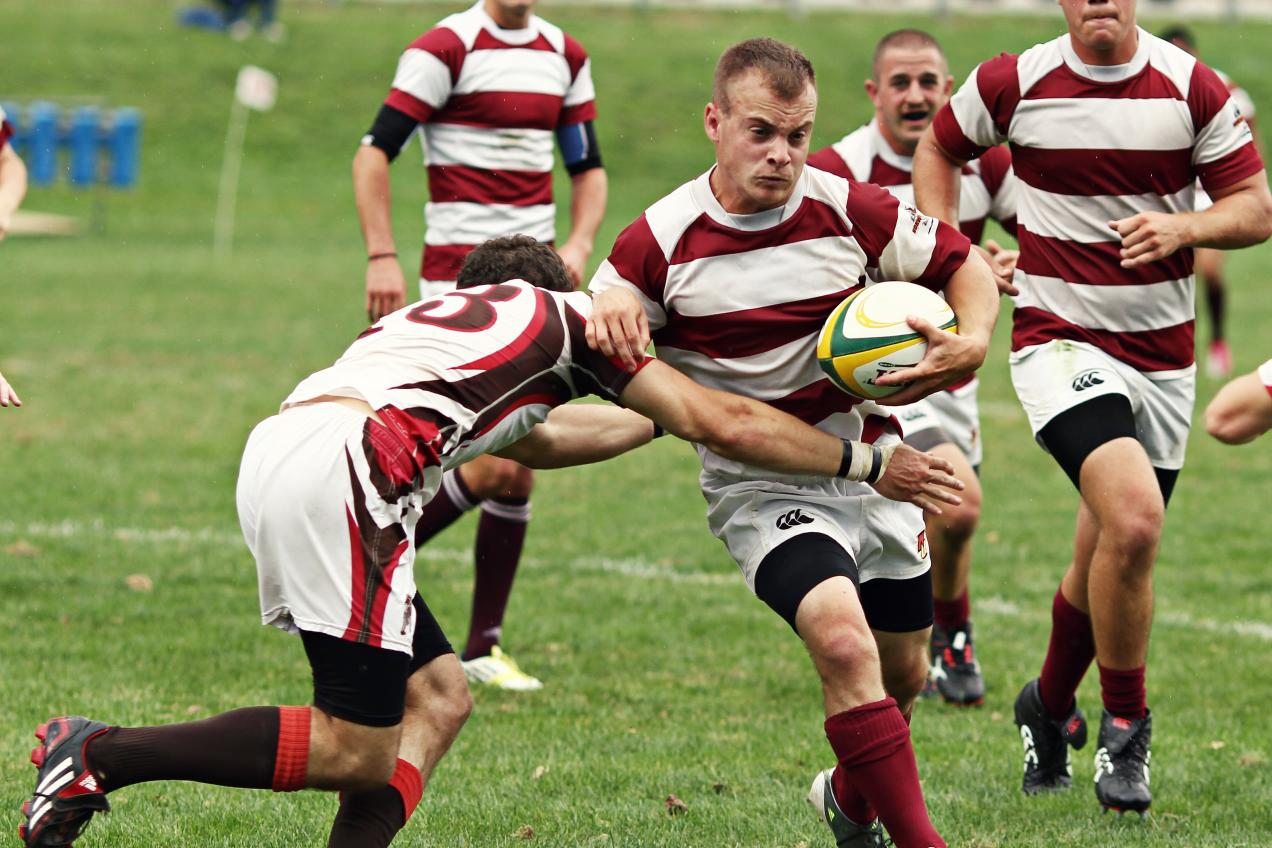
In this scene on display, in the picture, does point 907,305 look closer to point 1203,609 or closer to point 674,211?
point 674,211

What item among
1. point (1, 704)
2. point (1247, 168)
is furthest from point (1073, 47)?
point (1, 704)

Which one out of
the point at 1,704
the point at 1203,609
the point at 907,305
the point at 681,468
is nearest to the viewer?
the point at 907,305

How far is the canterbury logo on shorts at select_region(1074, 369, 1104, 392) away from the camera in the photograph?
5281 mm

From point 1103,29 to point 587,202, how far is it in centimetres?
296

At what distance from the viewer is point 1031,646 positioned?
7.41 metres

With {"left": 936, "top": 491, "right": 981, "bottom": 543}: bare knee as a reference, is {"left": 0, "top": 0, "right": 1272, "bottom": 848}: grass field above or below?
below

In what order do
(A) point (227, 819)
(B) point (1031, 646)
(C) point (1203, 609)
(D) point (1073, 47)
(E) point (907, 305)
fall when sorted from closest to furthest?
(E) point (907, 305)
(A) point (227, 819)
(D) point (1073, 47)
(B) point (1031, 646)
(C) point (1203, 609)

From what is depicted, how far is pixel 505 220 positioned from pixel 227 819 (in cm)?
318

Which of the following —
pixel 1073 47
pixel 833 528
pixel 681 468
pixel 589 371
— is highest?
pixel 1073 47

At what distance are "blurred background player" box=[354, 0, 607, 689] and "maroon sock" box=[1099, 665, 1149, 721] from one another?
2.50 meters

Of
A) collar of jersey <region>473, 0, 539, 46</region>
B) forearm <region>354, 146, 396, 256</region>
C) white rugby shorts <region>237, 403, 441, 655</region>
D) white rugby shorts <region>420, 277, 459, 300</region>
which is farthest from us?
collar of jersey <region>473, 0, 539, 46</region>

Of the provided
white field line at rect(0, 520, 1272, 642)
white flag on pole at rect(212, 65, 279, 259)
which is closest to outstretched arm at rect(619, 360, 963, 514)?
white field line at rect(0, 520, 1272, 642)

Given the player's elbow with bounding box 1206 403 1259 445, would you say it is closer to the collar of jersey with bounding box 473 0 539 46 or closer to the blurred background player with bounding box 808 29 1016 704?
the blurred background player with bounding box 808 29 1016 704

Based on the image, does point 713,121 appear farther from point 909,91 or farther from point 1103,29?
point 909,91
